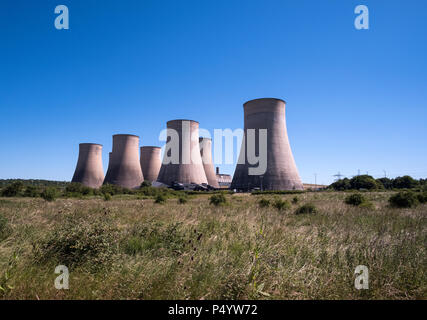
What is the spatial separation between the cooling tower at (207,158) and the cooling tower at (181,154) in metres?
6.88

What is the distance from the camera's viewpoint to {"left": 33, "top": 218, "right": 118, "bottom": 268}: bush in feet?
8.60

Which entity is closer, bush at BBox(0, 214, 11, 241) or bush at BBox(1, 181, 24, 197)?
bush at BBox(0, 214, 11, 241)

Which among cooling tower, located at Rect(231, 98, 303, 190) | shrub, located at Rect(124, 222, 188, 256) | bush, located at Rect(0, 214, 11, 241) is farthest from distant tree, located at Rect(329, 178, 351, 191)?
bush, located at Rect(0, 214, 11, 241)

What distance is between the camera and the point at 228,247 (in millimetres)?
3227

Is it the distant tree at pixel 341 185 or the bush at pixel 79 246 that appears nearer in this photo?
the bush at pixel 79 246

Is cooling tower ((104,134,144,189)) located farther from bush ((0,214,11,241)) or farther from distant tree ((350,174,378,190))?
distant tree ((350,174,378,190))

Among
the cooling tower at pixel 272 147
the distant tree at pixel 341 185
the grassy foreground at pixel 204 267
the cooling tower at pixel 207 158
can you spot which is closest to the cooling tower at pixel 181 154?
the cooling tower at pixel 272 147

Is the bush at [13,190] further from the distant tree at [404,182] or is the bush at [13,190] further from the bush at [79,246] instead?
the distant tree at [404,182]

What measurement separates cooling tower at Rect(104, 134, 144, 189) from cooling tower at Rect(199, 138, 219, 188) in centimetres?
917

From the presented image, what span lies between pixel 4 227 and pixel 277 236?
13.8 feet

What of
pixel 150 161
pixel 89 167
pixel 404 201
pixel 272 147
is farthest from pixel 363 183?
pixel 89 167

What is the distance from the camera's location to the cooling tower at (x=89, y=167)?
2802cm

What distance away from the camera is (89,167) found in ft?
93.4

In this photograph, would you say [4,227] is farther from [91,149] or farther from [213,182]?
[213,182]
